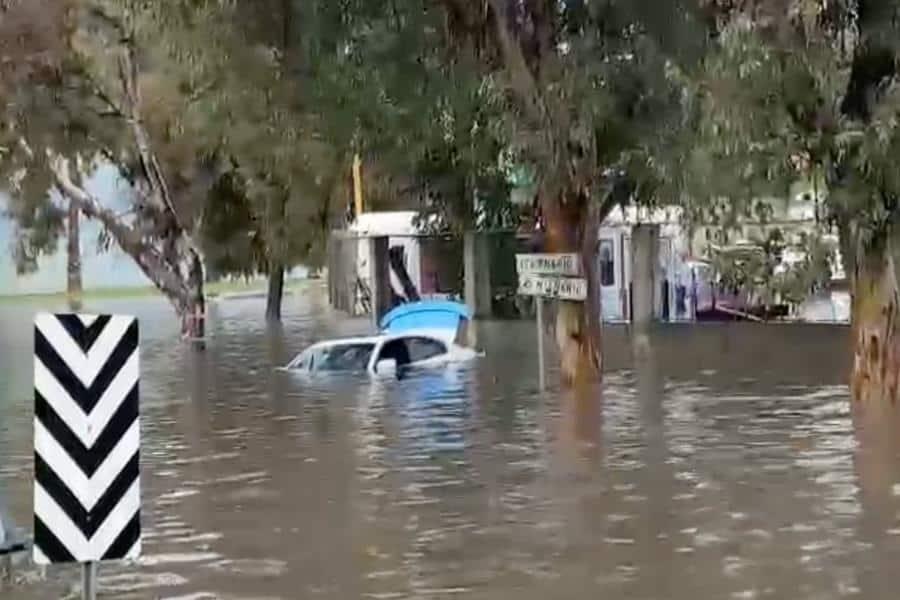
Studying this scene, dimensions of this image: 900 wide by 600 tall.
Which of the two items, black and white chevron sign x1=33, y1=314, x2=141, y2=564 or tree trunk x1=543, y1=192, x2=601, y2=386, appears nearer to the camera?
black and white chevron sign x1=33, y1=314, x2=141, y2=564

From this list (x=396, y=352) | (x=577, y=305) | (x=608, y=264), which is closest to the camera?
(x=577, y=305)

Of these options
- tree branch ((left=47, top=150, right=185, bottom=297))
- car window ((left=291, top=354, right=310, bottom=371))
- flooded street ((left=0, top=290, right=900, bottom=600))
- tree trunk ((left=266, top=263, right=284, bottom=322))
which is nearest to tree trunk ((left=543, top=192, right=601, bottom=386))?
flooded street ((left=0, top=290, right=900, bottom=600))

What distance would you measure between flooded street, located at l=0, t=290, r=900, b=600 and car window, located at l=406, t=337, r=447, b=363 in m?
0.94

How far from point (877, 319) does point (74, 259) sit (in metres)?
42.4

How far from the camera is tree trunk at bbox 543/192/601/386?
73.1 ft

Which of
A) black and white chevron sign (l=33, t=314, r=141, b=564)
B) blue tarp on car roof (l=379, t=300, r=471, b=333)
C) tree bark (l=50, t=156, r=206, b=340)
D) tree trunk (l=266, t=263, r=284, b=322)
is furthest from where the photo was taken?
tree trunk (l=266, t=263, r=284, b=322)

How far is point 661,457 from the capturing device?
15812 mm

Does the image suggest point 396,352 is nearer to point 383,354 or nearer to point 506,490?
point 383,354

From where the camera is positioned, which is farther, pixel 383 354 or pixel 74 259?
pixel 74 259

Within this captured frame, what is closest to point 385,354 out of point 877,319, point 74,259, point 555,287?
point 555,287

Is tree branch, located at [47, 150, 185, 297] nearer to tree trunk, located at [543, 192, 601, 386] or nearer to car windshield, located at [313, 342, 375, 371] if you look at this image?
car windshield, located at [313, 342, 375, 371]

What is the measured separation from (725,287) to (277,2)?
19.0m

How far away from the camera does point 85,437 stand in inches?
305

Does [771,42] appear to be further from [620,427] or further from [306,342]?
[306,342]
